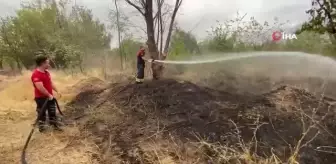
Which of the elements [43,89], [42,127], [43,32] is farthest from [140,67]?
[43,32]

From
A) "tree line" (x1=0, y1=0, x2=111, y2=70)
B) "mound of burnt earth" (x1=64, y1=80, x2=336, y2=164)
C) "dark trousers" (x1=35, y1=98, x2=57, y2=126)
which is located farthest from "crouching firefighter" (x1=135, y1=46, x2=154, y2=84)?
"tree line" (x1=0, y1=0, x2=111, y2=70)

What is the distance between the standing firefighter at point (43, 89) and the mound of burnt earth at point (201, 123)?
0.75m

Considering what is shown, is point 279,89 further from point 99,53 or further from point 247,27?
point 99,53

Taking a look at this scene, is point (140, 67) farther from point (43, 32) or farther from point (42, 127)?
point (43, 32)

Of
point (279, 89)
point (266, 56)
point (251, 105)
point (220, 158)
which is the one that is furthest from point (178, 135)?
point (266, 56)

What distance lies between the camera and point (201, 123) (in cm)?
666

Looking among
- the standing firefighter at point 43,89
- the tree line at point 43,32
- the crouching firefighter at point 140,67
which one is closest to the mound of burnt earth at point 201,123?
the crouching firefighter at point 140,67

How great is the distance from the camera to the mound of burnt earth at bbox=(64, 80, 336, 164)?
5.80m

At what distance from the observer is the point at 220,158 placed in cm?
526

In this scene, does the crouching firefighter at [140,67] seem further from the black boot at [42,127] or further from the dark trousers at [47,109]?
the black boot at [42,127]

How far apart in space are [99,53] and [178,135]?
14.2 meters

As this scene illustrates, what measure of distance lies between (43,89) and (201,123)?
2.81m

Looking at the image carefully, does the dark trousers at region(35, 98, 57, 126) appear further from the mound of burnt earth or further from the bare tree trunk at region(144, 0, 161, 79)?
the bare tree trunk at region(144, 0, 161, 79)

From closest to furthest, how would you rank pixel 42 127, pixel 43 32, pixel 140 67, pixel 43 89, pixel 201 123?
pixel 43 89 → pixel 201 123 → pixel 42 127 → pixel 140 67 → pixel 43 32
